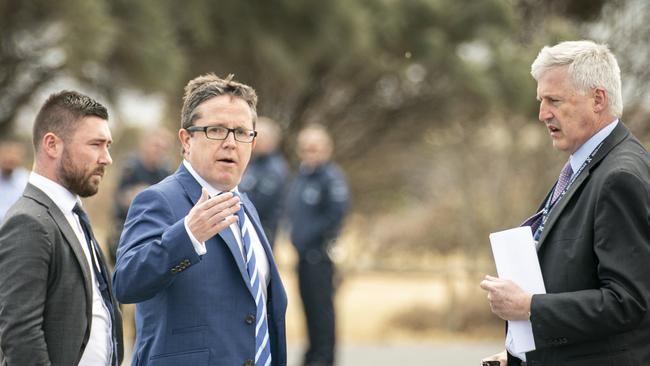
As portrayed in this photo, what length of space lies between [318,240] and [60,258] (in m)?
6.36

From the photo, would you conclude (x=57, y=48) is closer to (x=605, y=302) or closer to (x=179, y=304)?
(x=179, y=304)

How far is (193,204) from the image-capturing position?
3826 mm

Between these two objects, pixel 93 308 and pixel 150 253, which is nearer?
pixel 150 253

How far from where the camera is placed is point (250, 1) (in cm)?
1131

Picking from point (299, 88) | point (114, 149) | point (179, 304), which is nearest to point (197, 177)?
point (179, 304)

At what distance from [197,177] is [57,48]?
6.16 metres

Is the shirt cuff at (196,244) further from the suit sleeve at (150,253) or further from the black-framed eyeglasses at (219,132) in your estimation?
the black-framed eyeglasses at (219,132)

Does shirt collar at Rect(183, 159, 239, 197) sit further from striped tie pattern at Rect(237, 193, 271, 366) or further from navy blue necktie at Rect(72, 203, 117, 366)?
navy blue necktie at Rect(72, 203, 117, 366)

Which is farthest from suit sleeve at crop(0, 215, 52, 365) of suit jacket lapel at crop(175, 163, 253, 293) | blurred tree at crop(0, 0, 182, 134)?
blurred tree at crop(0, 0, 182, 134)

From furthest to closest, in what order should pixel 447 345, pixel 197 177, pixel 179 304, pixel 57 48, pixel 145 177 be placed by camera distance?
pixel 447 345, pixel 145 177, pixel 57 48, pixel 197 177, pixel 179 304

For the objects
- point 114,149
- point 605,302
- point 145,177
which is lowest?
point 605,302

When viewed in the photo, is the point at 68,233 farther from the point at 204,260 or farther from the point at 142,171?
the point at 142,171

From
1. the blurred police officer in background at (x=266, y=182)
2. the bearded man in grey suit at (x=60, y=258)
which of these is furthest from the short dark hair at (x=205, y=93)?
the blurred police officer in background at (x=266, y=182)

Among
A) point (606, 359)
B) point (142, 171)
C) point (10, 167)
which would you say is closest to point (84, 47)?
point (10, 167)
